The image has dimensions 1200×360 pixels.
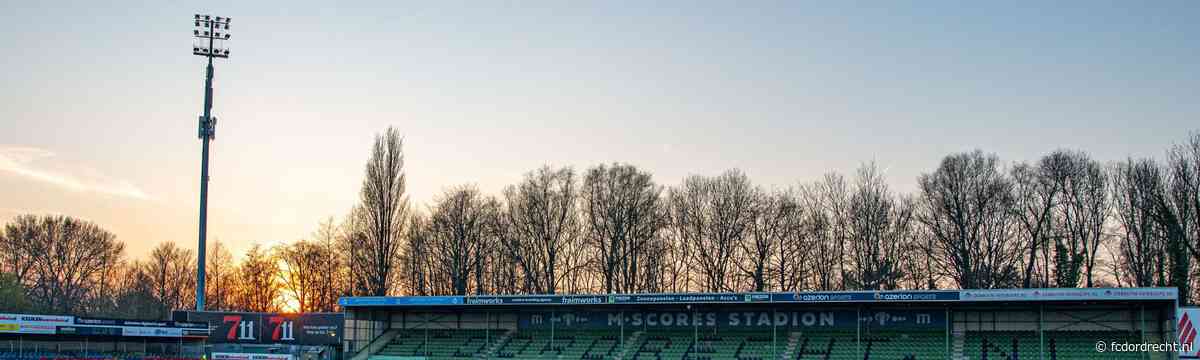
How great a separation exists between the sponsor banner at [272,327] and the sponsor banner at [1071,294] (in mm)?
32129

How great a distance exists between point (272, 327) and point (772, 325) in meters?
26.8

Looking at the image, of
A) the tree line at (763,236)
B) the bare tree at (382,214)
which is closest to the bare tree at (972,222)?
the tree line at (763,236)

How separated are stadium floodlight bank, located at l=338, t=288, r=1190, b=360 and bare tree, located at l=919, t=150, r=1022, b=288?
548 inches

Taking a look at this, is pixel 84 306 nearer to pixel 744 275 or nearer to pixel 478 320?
pixel 478 320

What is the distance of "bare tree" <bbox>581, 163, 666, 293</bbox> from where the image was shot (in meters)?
68.1

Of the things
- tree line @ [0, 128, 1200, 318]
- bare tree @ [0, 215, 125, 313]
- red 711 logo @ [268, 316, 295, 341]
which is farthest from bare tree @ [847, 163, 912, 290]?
bare tree @ [0, 215, 125, 313]

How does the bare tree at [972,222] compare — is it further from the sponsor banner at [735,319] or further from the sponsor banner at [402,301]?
the sponsor banner at [402,301]

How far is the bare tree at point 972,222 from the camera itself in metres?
60.5

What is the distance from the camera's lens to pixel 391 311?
190ft

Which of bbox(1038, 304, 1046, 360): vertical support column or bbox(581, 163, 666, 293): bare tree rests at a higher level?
bbox(581, 163, 666, 293): bare tree

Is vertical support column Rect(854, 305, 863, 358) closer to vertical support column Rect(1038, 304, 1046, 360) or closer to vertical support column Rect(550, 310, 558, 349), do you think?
vertical support column Rect(1038, 304, 1046, 360)

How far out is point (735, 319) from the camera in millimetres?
52312

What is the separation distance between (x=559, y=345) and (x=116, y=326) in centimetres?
2275

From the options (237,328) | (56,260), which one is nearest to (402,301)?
(237,328)
